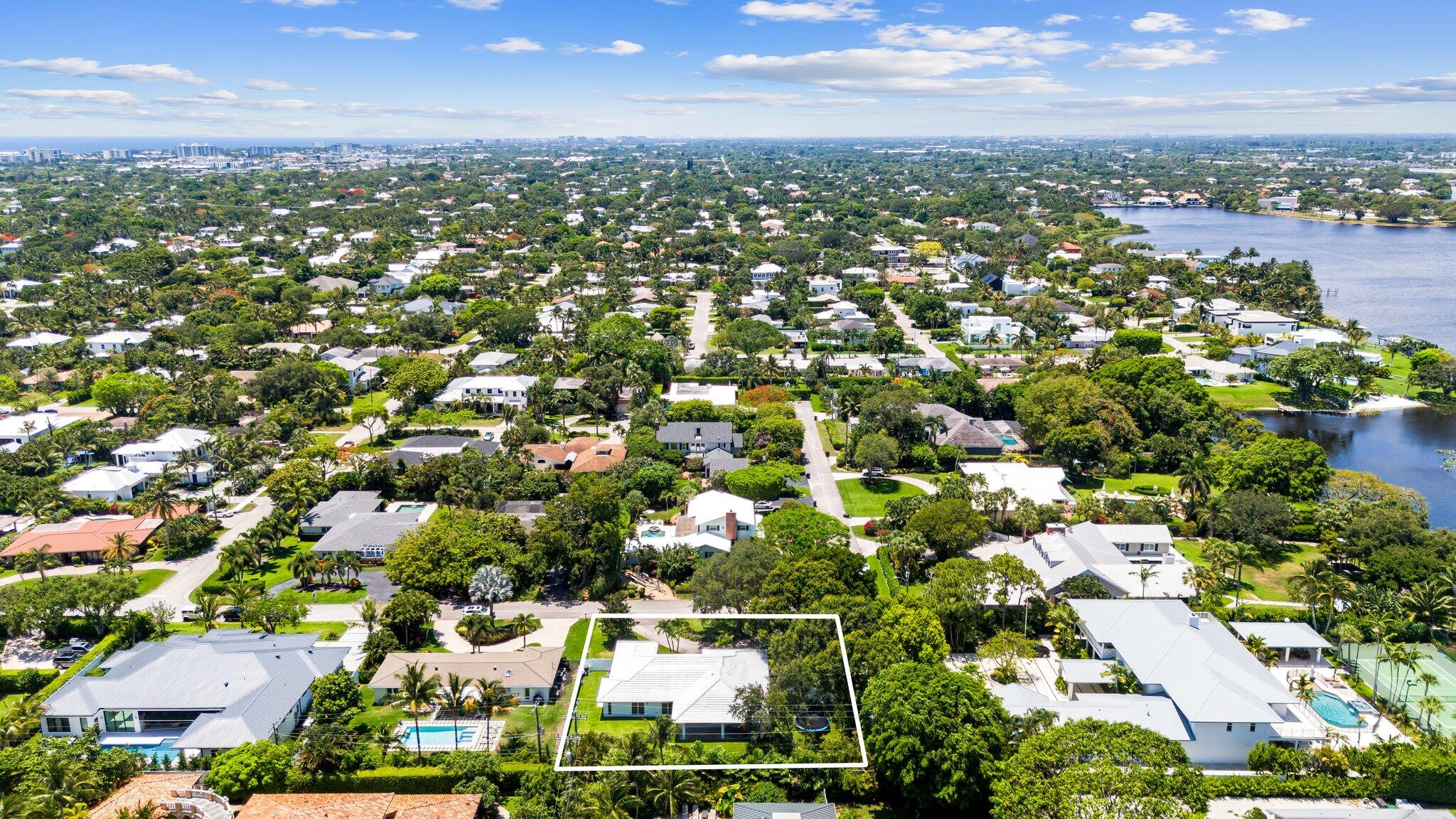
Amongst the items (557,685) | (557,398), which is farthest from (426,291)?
(557,685)

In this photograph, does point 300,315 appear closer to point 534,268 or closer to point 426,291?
point 426,291

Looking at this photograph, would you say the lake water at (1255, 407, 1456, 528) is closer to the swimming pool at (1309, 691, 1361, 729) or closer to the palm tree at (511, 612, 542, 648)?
the swimming pool at (1309, 691, 1361, 729)

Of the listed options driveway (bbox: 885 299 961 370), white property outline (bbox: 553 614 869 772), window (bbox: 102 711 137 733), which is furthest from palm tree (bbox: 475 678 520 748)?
driveway (bbox: 885 299 961 370)

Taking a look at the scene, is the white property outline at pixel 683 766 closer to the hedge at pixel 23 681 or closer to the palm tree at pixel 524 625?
the palm tree at pixel 524 625

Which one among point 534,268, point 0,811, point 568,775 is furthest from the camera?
point 534,268

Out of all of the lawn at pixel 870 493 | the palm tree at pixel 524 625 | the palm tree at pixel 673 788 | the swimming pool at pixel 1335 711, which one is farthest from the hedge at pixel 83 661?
the swimming pool at pixel 1335 711

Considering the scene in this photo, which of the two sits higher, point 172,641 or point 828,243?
point 828,243

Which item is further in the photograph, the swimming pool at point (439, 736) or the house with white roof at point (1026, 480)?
the house with white roof at point (1026, 480)
